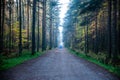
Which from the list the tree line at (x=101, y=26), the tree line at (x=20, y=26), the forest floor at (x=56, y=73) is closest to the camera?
the forest floor at (x=56, y=73)

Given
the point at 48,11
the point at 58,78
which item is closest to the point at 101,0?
the point at 58,78

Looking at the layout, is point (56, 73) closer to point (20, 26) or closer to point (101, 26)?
point (20, 26)

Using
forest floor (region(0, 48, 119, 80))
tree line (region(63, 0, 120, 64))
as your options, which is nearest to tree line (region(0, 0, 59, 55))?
tree line (region(63, 0, 120, 64))

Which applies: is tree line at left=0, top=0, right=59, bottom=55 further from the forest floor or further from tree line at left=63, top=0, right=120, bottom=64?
the forest floor

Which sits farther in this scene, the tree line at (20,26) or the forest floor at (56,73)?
the tree line at (20,26)

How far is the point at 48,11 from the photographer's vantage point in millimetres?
58719

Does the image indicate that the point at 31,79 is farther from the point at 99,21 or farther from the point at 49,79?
→ the point at 99,21

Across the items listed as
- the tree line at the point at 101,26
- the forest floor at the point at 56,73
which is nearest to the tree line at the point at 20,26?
the tree line at the point at 101,26

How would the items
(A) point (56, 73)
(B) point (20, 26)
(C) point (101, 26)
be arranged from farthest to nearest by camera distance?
(C) point (101, 26) → (B) point (20, 26) → (A) point (56, 73)

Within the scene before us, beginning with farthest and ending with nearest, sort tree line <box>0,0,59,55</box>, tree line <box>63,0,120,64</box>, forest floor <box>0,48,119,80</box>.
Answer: tree line <box>0,0,59,55</box>
tree line <box>63,0,120,64</box>
forest floor <box>0,48,119,80</box>

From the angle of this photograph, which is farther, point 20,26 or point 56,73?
point 20,26

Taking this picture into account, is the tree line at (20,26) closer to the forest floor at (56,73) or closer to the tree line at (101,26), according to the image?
the tree line at (101,26)

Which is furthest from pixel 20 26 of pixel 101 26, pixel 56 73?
pixel 101 26

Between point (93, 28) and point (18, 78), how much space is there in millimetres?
32005
